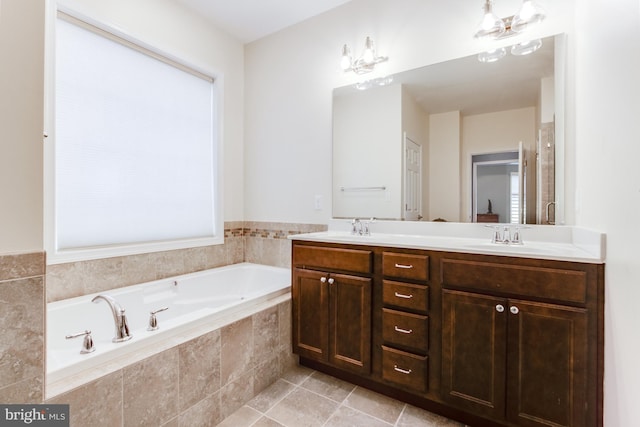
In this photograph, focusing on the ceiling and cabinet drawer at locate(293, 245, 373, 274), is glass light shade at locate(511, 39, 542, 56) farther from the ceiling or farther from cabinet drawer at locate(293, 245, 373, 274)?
cabinet drawer at locate(293, 245, 373, 274)

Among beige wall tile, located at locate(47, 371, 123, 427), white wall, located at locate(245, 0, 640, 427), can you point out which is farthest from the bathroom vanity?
beige wall tile, located at locate(47, 371, 123, 427)

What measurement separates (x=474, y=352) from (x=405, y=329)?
1.13 ft

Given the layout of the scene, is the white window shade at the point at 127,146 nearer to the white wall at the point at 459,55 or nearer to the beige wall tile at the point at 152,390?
→ the white wall at the point at 459,55

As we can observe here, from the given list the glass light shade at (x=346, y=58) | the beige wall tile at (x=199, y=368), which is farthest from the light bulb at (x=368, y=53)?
the beige wall tile at (x=199, y=368)

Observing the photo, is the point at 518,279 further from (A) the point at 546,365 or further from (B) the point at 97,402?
(B) the point at 97,402

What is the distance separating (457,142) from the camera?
1976mm

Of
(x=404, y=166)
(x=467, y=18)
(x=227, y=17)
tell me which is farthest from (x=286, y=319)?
(x=227, y=17)

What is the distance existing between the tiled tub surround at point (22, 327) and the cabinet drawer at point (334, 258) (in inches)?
52.7

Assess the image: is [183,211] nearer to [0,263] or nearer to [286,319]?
[286,319]

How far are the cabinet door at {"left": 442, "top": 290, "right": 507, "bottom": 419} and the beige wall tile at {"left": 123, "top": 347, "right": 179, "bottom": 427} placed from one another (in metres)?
1.34

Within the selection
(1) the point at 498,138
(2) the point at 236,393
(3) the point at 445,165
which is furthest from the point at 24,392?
(1) the point at 498,138

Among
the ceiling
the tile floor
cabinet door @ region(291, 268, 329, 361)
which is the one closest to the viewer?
the tile floor

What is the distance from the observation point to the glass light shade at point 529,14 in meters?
1.67

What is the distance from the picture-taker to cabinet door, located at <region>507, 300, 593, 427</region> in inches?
48.2
